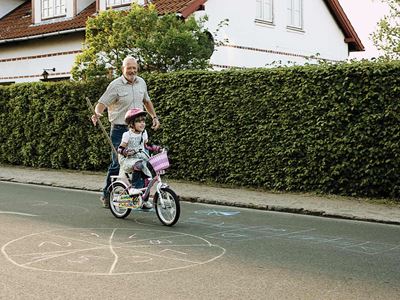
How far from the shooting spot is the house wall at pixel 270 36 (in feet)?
72.8

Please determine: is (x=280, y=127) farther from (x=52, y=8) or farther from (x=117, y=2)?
(x=52, y=8)

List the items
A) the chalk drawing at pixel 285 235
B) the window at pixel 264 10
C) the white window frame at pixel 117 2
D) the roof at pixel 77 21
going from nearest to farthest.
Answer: the chalk drawing at pixel 285 235
the roof at pixel 77 21
the white window frame at pixel 117 2
the window at pixel 264 10

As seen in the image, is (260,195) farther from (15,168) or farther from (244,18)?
(244,18)

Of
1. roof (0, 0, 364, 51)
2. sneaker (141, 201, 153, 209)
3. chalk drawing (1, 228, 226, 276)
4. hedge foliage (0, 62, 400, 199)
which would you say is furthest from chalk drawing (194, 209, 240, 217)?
roof (0, 0, 364, 51)

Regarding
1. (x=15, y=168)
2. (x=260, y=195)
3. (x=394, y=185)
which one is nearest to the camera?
(x=394, y=185)

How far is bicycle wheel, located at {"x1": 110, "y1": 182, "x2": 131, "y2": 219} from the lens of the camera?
9.62 m

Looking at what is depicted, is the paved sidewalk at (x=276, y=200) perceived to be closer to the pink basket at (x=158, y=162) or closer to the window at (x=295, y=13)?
the pink basket at (x=158, y=162)

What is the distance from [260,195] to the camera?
1263 centimetres

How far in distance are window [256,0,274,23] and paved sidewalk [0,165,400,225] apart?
10.9 metres

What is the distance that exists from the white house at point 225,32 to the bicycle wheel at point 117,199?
11.3 m

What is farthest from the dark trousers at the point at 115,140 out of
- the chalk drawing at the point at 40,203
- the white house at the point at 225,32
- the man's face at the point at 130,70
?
the white house at the point at 225,32

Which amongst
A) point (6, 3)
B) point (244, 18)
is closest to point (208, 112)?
point (244, 18)

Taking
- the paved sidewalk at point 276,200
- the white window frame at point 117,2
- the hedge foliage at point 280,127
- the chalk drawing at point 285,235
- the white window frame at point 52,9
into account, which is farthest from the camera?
the white window frame at point 52,9

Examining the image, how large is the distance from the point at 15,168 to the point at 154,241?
11.9 meters
